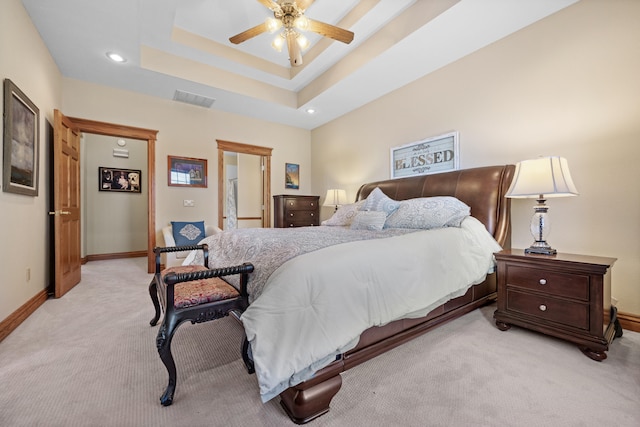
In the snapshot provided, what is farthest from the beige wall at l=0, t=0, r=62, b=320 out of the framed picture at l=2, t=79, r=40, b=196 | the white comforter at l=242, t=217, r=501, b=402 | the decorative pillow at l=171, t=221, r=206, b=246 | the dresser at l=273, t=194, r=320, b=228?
the dresser at l=273, t=194, r=320, b=228

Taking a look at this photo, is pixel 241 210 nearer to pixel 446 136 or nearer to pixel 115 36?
pixel 115 36

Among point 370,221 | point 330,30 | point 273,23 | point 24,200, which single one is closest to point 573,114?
point 370,221

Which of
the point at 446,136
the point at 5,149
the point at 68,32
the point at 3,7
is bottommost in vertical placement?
the point at 5,149

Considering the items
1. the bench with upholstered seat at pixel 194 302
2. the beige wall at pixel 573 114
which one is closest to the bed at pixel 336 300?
the bench with upholstered seat at pixel 194 302

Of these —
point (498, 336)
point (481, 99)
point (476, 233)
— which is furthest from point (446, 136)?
point (498, 336)

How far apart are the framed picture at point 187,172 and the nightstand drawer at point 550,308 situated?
181 inches

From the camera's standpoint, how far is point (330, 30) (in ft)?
8.39

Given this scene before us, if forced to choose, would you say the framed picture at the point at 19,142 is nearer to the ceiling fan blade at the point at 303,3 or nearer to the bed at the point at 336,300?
the bed at the point at 336,300

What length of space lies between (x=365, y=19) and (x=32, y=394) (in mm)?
4001

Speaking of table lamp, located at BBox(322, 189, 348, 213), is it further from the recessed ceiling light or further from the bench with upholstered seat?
the recessed ceiling light

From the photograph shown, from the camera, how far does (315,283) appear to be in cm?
128

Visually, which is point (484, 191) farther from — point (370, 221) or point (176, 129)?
point (176, 129)

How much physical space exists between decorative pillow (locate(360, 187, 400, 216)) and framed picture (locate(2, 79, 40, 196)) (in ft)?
10.7

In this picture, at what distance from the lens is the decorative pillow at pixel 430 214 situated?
2.49 m
